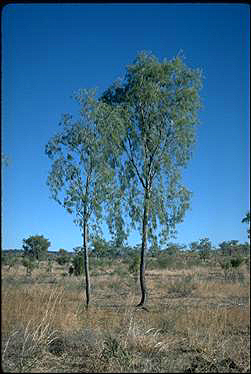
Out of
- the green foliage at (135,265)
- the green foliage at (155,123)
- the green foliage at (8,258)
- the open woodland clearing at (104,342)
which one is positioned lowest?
the green foliage at (135,265)

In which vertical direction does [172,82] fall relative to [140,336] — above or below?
above

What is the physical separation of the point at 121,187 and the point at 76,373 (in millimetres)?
8570

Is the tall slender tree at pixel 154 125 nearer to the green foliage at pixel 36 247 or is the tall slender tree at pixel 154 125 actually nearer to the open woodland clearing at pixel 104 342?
the open woodland clearing at pixel 104 342

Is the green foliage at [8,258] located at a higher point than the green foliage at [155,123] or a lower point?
lower

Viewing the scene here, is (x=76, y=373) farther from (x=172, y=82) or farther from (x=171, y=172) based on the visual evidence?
(x=172, y=82)

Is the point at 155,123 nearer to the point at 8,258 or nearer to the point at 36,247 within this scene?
the point at 8,258

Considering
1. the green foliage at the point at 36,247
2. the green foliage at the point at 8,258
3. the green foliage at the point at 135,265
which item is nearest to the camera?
the green foliage at the point at 8,258

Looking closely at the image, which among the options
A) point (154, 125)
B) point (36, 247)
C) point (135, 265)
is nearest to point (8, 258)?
point (154, 125)

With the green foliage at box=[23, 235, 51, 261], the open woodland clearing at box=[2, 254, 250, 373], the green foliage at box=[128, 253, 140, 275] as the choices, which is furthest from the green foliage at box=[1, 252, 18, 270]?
the green foliage at box=[23, 235, 51, 261]

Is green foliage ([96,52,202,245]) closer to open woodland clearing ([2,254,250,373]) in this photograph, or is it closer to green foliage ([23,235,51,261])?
open woodland clearing ([2,254,250,373])

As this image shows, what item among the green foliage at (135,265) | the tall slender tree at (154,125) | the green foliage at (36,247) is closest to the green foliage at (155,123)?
the tall slender tree at (154,125)

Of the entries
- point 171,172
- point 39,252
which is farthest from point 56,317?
point 39,252

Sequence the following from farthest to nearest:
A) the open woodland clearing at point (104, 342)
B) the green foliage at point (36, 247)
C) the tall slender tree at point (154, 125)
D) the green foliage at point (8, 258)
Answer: the green foliage at point (36, 247) → the tall slender tree at point (154, 125) → the green foliage at point (8, 258) → the open woodland clearing at point (104, 342)

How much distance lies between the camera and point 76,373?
4.63 metres
